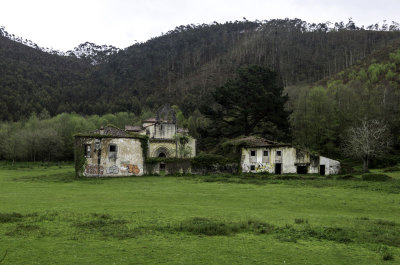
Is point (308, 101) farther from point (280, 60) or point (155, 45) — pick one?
point (155, 45)

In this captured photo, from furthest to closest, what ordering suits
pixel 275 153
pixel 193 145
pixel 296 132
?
pixel 296 132, pixel 193 145, pixel 275 153

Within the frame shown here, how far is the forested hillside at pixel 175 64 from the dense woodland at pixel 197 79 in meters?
0.45

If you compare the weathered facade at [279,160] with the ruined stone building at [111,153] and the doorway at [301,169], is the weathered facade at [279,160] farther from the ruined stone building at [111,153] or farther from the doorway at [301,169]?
the ruined stone building at [111,153]

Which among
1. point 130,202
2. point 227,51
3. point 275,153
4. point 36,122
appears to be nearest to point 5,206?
point 130,202

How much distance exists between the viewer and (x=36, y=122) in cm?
8894

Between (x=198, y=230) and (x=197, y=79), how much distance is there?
141 metres

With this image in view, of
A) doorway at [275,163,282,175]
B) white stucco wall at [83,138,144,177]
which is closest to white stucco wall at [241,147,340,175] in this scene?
doorway at [275,163,282,175]

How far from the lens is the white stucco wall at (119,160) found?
4043 cm

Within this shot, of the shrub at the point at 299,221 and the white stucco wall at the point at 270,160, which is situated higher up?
the white stucco wall at the point at 270,160

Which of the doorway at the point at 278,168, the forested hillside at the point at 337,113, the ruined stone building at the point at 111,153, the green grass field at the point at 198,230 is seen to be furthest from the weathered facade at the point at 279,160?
the green grass field at the point at 198,230

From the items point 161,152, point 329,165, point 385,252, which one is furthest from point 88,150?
point 385,252

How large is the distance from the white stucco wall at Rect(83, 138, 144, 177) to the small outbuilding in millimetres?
12359

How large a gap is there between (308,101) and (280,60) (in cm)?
7897

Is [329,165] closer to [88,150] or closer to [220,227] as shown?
[88,150]
